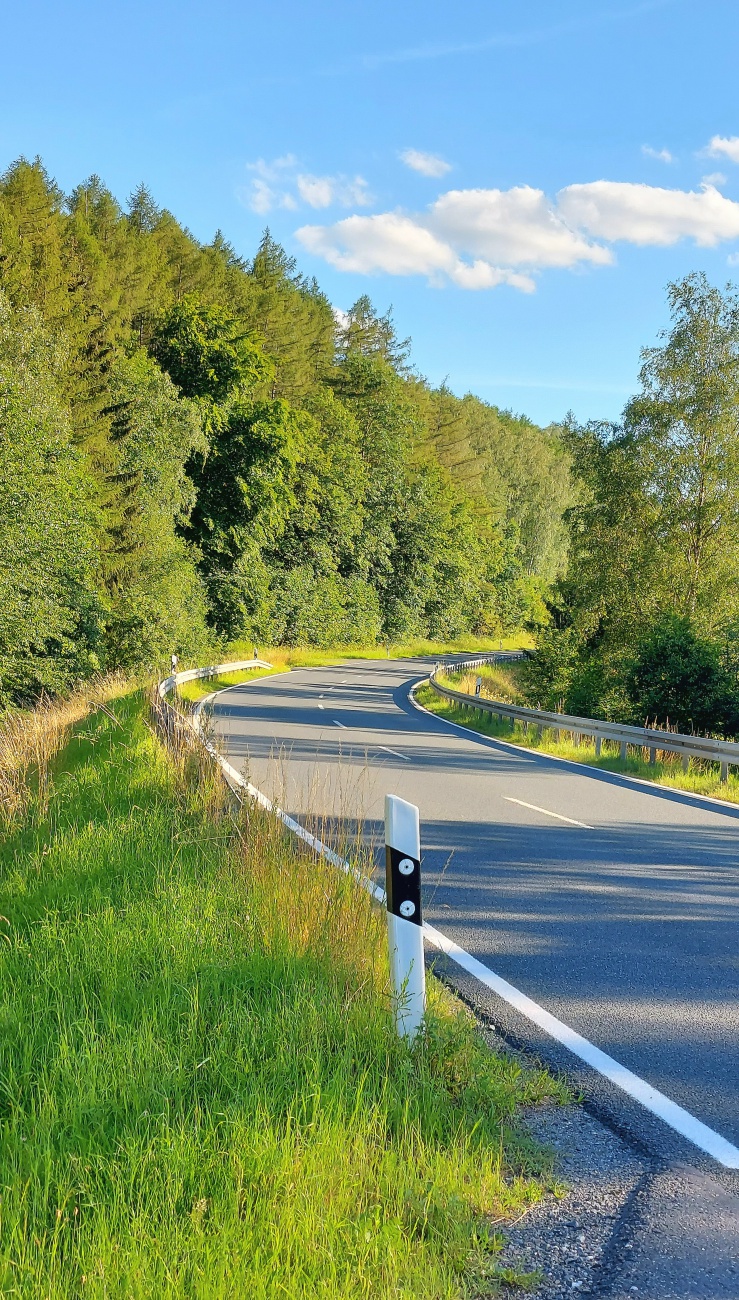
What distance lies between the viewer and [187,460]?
150 ft

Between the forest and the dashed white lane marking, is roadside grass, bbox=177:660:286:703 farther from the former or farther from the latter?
the dashed white lane marking

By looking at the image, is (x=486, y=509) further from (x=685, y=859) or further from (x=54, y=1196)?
(x=54, y=1196)

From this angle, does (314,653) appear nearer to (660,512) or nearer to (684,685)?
(660,512)

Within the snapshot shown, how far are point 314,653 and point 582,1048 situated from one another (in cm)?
4799

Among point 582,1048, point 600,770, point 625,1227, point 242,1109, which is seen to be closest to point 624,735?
point 600,770

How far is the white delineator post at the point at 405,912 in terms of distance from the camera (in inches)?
150

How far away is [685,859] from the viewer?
27.5ft

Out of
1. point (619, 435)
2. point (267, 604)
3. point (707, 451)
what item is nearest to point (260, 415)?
point (267, 604)

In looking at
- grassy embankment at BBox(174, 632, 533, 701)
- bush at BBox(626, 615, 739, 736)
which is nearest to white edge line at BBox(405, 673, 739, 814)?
bush at BBox(626, 615, 739, 736)

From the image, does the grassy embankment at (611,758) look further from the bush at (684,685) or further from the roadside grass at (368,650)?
the roadside grass at (368,650)

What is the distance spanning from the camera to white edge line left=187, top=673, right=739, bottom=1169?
3477 millimetres

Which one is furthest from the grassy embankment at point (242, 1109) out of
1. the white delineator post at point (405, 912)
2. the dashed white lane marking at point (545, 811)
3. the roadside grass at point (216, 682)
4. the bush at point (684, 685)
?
the roadside grass at point (216, 682)

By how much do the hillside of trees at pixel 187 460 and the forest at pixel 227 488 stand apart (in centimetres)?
12

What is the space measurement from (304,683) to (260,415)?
64.3 feet
